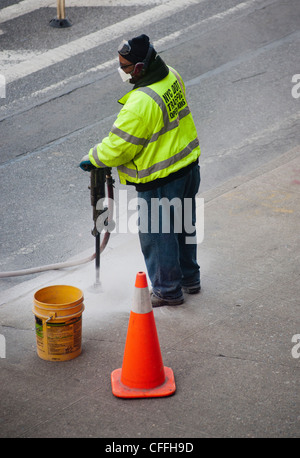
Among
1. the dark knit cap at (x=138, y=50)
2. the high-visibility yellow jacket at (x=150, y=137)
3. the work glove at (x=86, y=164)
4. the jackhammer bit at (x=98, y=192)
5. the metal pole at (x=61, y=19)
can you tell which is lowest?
the metal pole at (x=61, y=19)

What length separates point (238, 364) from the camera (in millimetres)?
4543

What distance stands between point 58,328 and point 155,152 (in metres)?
1.45

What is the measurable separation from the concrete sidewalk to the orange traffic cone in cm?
11

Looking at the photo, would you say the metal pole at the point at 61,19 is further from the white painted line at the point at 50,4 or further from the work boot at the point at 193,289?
the work boot at the point at 193,289

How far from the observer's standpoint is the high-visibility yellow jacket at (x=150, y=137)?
481 cm

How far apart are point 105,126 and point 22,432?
17.6ft

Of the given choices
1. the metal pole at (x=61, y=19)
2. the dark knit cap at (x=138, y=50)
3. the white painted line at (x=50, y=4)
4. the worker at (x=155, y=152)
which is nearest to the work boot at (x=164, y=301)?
the worker at (x=155, y=152)

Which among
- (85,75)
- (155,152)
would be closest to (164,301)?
(155,152)

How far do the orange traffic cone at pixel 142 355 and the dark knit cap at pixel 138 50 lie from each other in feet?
5.25

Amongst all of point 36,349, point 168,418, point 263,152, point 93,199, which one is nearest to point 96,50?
point 263,152

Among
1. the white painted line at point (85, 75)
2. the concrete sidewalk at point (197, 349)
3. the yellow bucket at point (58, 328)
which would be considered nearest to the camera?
the concrete sidewalk at point (197, 349)

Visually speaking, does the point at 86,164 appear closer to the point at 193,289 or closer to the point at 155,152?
the point at 155,152

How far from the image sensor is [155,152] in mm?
4969

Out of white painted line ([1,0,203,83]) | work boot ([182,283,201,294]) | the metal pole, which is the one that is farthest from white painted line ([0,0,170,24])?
work boot ([182,283,201,294])
